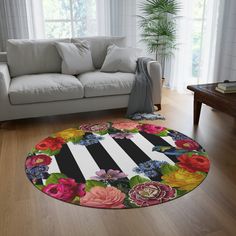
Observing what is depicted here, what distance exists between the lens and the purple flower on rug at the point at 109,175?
2.08 meters

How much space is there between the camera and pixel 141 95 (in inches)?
129

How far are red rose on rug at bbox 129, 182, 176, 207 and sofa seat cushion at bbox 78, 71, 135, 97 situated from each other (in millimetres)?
1411

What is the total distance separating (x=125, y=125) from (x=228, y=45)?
171 cm

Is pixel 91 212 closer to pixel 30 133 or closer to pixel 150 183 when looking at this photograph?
pixel 150 183

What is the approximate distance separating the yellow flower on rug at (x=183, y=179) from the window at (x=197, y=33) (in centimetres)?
241

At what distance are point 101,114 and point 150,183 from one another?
1574 millimetres

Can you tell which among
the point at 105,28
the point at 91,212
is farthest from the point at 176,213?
the point at 105,28

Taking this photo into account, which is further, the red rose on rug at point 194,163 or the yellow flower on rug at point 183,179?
the red rose on rug at point 194,163

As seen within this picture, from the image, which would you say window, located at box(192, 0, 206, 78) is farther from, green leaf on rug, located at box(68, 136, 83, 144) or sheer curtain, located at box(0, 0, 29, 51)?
sheer curtain, located at box(0, 0, 29, 51)

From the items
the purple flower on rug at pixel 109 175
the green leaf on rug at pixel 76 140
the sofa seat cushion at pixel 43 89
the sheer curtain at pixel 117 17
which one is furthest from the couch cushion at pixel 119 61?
the purple flower on rug at pixel 109 175

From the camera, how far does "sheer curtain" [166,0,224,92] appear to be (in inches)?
148

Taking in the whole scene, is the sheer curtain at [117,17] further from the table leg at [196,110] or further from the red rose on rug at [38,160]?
the red rose on rug at [38,160]

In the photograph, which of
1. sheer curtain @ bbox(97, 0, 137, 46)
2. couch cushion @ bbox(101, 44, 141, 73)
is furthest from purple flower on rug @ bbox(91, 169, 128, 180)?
sheer curtain @ bbox(97, 0, 137, 46)

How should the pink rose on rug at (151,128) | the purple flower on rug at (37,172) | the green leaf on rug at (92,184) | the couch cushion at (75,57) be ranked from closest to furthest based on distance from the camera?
1. the green leaf on rug at (92,184)
2. the purple flower on rug at (37,172)
3. the pink rose on rug at (151,128)
4. the couch cushion at (75,57)
